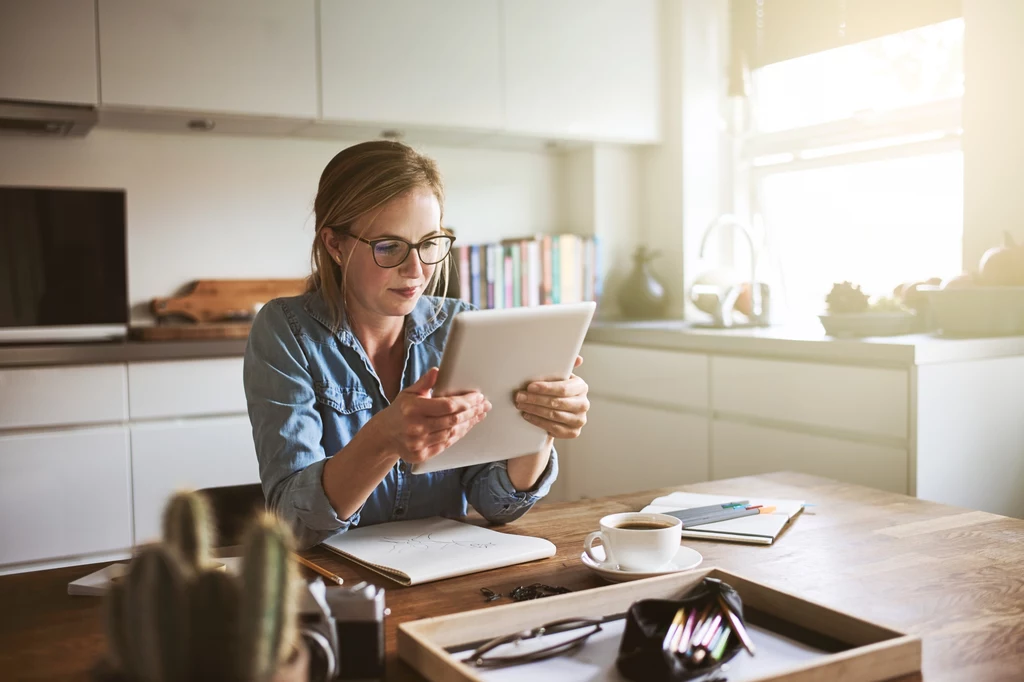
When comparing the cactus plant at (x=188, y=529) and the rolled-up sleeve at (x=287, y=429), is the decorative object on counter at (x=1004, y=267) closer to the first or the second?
the rolled-up sleeve at (x=287, y=429)

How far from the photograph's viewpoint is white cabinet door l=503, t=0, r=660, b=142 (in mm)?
3561

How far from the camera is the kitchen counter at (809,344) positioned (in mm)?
2309

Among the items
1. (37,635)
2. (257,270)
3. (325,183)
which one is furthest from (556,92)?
(37,635)

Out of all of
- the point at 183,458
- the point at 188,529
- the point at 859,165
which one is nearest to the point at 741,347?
the point at 859,165

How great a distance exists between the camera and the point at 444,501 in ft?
5.01

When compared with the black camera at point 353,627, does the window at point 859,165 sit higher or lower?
higher

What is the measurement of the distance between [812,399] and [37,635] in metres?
2.14

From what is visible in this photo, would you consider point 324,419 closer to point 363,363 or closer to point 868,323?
point 363,363

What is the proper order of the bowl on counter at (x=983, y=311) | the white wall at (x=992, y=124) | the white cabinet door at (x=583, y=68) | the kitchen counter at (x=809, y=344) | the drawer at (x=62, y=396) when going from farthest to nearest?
1. the white cabinet door at (x=583, y=68)
2. the white wall at (x=992, y=124)
3. the drawer at (x=62, y=396)
4. the bowl on counter at (x=983, y=311)
5. the kitchen counter at (x=809, y=344)

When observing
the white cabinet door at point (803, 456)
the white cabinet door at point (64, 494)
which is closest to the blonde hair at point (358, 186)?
the white cabinet door at point (803, 456)

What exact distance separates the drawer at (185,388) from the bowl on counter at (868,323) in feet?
5.94

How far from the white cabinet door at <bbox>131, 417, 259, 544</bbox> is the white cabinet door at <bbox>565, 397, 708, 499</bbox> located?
132 cm

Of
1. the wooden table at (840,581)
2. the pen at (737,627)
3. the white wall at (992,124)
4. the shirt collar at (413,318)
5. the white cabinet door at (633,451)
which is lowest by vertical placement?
the white cabinet door at (633,451)

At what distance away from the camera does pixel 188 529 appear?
1.96 ft
